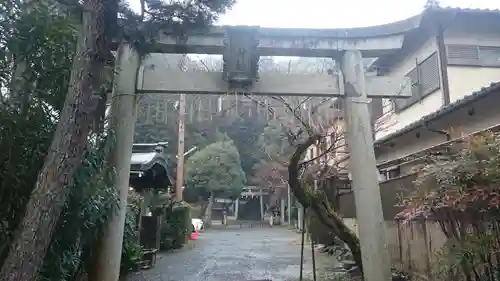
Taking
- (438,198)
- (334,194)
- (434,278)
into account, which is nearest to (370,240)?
(438,198)

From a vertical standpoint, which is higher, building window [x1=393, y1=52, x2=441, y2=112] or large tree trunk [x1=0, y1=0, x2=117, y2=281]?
building window [x1=393, y1=52, x2=441, y2=112]

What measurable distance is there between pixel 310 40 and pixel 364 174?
2.19 m

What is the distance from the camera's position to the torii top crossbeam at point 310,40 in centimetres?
602

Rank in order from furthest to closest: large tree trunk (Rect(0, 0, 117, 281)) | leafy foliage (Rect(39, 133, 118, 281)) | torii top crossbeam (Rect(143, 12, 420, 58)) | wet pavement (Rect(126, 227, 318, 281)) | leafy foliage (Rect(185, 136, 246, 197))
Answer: leafy foliage (Rect(185, 136, 246, 197)) → wet pavement (Rect(126, 227, 318, 281)) → torii top crossbeam (Rect(143, 12, 420, 58)) → leafy foliage (Rect(39, 133, 118, 281)) → large tree trunk (Rect(0, 0, 117, 281))

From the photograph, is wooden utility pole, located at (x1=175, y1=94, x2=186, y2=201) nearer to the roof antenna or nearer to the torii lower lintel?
the roof antenna

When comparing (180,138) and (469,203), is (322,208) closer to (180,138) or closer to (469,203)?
(469,203)

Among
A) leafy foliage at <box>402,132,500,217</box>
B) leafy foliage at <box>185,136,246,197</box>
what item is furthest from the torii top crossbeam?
leafy foliage at <box>185,136,246,197</box>

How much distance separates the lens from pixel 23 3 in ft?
14.3

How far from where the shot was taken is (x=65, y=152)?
3.49 metres

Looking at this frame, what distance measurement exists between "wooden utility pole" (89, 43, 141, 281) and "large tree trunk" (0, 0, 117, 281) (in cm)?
173

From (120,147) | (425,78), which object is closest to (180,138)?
(425,78)

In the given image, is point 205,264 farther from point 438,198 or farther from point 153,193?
point 438,198

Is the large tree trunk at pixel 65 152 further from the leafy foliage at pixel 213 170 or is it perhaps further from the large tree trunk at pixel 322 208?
the leafy foliage at pixel 213 170

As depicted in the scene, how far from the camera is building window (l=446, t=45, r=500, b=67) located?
10477mm
